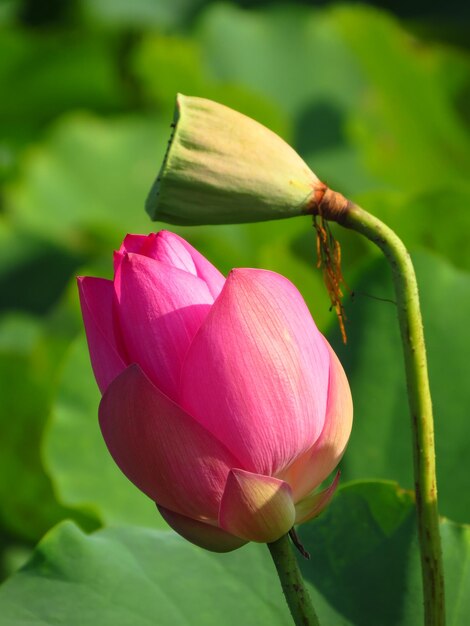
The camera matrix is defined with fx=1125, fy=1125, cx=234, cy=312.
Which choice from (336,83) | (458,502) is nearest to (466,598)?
(458,502)

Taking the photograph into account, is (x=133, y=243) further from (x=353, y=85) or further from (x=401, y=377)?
(x=353, y=85)

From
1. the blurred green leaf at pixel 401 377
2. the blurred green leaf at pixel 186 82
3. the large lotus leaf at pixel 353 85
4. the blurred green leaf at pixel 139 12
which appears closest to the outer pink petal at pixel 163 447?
the blurred green leaf at pixel 401 377

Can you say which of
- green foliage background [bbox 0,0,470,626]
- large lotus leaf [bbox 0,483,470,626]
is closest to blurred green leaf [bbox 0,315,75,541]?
green foliage background [bbox 0,0,470,626]

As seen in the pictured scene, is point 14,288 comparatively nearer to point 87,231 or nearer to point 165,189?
point 87,231

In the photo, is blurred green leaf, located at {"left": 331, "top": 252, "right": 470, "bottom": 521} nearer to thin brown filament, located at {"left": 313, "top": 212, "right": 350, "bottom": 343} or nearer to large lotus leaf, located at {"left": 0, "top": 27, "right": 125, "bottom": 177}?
thin brown filament, located at {"left": 313, "top": 212, "right": 350, "bottom": 343}

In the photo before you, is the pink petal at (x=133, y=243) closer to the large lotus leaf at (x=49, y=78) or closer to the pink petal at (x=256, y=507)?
the pink petal at (x=256, y=507)

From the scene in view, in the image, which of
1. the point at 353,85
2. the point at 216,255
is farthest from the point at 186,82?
the point at 216,255
